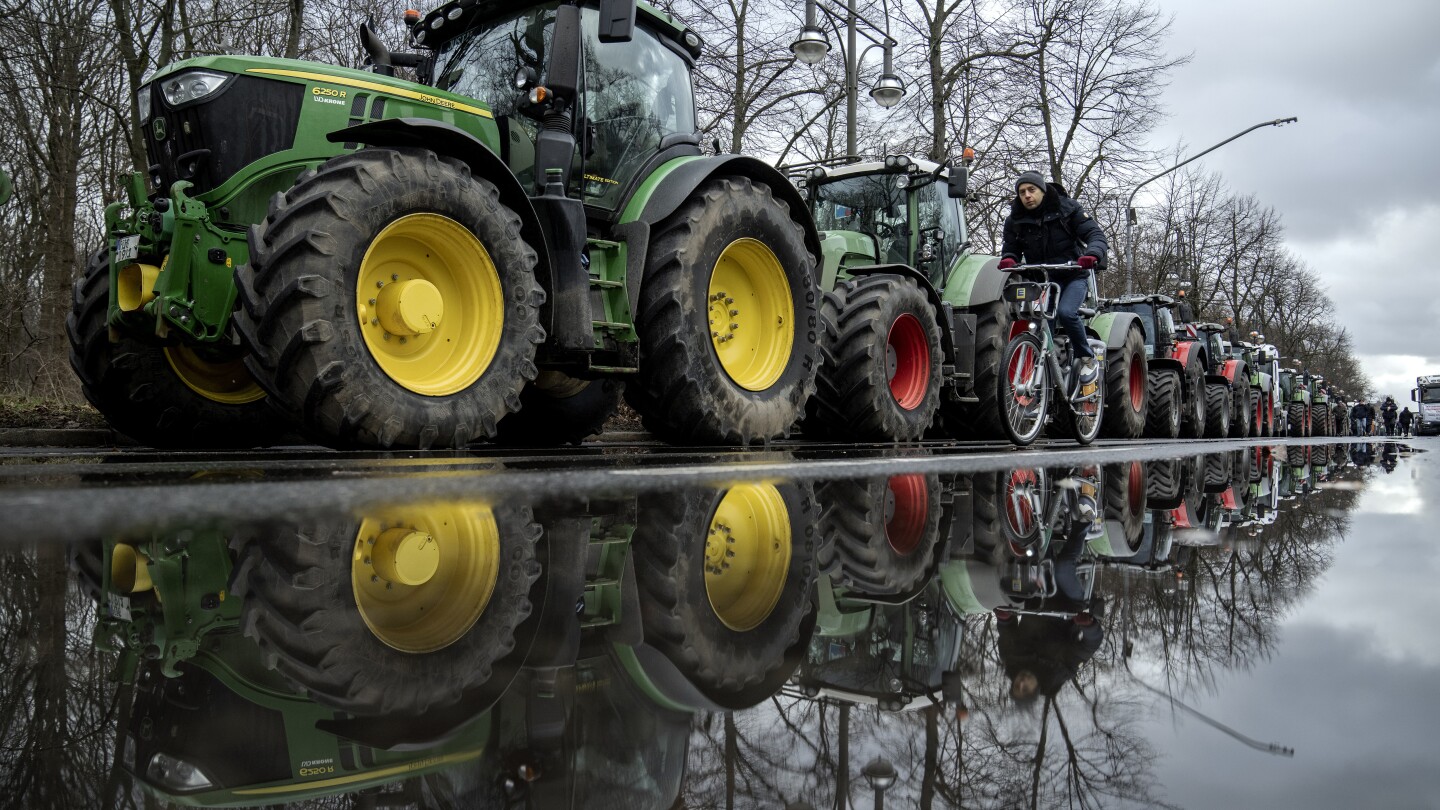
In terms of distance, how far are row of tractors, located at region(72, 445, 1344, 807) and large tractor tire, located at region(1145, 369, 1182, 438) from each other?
13152 millimetres

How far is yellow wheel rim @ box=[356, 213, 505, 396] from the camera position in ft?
16.2

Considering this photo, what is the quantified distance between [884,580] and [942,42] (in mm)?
22463

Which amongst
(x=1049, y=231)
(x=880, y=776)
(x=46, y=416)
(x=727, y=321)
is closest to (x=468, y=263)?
(x=727, y=321)

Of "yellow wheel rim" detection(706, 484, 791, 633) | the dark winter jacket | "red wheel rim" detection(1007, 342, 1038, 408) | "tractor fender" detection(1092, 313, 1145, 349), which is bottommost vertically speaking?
"yellow wheel rim" detection(706, 484, 791, 633)

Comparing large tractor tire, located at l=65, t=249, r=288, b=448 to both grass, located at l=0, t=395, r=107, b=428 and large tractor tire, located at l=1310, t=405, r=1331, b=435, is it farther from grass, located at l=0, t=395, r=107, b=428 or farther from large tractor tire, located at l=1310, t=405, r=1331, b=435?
large tractor tire, located at l=1310, t=405, r=1331, b=435

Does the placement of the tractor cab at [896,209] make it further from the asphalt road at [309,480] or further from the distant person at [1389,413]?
the distant person at [1389,413]

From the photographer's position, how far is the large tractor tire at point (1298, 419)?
95.4 feet

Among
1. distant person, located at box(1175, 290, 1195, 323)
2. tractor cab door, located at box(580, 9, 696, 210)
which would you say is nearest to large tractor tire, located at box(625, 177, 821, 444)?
tractor cab door, located at box(580, 9, 696, 210)

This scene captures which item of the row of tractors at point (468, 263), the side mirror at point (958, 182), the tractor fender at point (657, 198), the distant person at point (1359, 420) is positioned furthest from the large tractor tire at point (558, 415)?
the distant person at point (1359, 420)

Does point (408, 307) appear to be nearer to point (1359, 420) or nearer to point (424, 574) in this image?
point (424, 574)

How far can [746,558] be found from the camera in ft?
7.57

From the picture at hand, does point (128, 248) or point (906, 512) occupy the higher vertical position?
point (128, 248)

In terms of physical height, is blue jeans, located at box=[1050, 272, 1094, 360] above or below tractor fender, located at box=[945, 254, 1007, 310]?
below

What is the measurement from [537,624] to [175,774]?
74 cm
